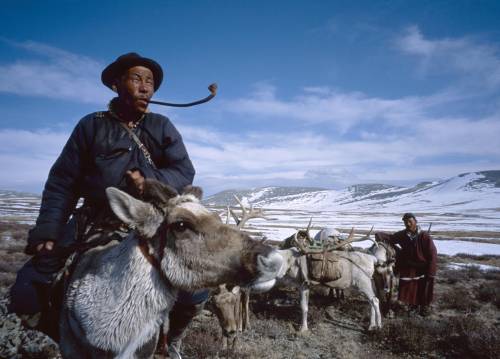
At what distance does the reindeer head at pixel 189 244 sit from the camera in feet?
6.70

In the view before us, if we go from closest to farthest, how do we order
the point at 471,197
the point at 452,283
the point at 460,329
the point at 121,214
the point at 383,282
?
the point at 121,214, the point at 460,329, the point at 383,282, the point at 452,283, the point at 471,197

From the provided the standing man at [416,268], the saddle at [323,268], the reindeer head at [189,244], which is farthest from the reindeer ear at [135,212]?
the standing man at [416,268]

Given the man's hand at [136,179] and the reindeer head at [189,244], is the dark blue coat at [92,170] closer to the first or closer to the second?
the man's hand at [136,179]

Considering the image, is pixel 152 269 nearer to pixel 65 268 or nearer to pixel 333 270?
pixel 65 268

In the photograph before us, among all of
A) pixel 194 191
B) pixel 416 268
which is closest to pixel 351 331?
pixel 416 268

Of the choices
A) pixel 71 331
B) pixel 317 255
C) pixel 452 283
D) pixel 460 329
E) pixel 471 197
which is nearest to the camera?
pixel 71 331

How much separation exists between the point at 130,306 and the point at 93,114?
1.81 m

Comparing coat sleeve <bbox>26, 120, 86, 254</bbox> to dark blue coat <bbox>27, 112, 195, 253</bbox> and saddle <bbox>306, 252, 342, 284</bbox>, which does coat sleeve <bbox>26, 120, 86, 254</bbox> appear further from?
saddle <bbox>306, 252, 342, 284</bbox>

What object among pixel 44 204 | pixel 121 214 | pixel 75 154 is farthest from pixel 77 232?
pixel 121 214

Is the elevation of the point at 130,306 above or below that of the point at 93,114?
below

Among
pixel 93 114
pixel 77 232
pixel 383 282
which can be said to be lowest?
pixel 383 282

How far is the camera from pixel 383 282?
10266 mm

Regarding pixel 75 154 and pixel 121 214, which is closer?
pixel 121 214

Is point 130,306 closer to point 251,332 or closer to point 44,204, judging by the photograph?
point 44,204
